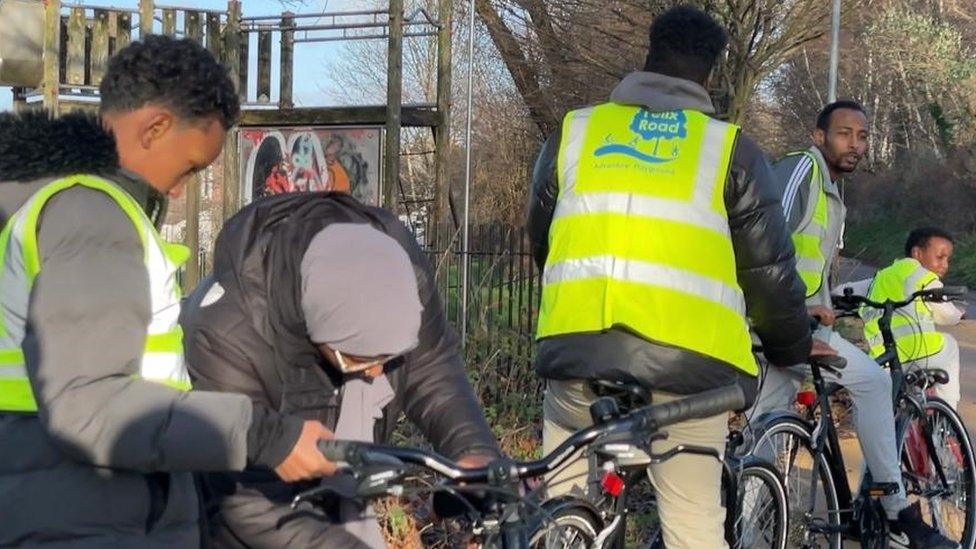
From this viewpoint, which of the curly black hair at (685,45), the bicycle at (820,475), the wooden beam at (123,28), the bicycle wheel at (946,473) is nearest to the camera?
the curly black hair at (685,45)

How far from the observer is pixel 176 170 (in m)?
2.65

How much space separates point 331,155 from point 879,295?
558 centimetres

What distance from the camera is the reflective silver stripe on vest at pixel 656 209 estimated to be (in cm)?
407

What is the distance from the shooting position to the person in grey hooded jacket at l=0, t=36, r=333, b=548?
2.30 m

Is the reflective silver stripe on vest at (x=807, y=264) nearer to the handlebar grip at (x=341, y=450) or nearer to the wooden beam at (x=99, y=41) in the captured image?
the handlebar grip at (x=341, y=450)

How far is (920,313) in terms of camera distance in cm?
696

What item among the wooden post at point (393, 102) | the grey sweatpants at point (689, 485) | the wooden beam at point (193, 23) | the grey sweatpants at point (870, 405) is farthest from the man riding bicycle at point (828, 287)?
the wooden beam at point (193, 23)

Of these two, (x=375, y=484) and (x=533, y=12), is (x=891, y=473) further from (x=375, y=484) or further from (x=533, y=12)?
(x=533, y=12)

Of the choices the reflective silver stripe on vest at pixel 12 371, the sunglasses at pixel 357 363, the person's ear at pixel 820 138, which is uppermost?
the person's ear at pixel 820 138

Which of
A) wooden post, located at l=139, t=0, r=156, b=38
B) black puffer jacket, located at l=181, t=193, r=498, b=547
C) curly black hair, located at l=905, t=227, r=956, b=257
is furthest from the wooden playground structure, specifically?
black puffer jacket, located at l=181, t=193, r=498, b=547

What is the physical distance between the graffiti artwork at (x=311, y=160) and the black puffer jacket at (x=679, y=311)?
656 centimetres

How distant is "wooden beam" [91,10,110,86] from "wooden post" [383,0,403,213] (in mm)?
2380

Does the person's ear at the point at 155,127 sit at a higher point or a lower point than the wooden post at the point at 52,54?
lower

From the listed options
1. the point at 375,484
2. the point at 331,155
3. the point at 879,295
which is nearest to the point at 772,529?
the point at 879,295
